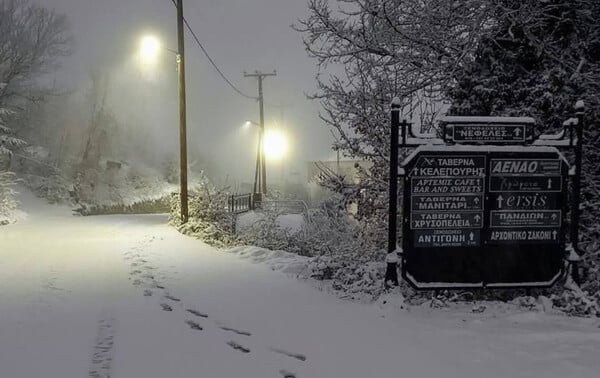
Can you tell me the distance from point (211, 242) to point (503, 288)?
9.91 meters

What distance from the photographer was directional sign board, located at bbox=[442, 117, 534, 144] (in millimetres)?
6863

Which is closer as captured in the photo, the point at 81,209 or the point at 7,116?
the point at 7,116

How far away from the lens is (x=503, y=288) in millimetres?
6922

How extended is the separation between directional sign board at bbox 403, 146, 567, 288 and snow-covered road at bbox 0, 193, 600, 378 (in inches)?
24.3

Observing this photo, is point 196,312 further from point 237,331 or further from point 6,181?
point 6,181

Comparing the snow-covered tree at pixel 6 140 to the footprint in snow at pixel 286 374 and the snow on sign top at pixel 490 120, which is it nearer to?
the snow on sign top at pixel 490 120

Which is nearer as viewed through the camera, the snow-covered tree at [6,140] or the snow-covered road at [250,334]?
the snow-covered road at [250,334]

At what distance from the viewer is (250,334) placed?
588 cm

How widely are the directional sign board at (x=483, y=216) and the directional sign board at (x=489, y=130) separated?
143 mm

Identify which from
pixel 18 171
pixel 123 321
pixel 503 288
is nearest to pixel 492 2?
pixel 503 288

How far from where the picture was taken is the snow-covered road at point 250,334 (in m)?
4.83

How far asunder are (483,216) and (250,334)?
3539 millimetres

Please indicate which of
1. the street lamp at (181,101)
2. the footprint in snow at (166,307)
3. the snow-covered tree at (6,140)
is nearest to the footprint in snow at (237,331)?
the footprint in snow at (166,307)

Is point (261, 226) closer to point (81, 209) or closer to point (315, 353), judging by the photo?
point (315, 353)
